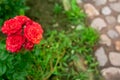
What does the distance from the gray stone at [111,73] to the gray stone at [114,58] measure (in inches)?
3.5

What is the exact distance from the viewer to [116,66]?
149 inches

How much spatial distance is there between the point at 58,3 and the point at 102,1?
57 cm

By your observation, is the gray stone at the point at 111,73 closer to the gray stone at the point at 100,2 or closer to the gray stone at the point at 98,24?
the gray stone at the point at 98,24

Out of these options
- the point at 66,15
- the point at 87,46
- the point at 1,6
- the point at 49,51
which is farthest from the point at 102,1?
the point at 1,6

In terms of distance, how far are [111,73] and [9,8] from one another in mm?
1271

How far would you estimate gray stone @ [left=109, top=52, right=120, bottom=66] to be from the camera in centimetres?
381

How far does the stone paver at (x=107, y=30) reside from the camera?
375 centimetres

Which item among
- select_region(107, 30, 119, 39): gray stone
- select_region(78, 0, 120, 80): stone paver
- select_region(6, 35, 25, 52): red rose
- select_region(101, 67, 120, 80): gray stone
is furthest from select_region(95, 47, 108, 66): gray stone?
select_region(6, 35, 25, 52): red rose

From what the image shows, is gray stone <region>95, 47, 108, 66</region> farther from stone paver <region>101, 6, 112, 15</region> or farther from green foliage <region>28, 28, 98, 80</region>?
stone paver <region>101, 6, 112, 15</region>

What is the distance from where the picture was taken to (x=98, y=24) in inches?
164

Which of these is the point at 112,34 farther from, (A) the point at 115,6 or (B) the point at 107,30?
(A) the point at 115,6

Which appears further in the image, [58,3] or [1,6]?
[58,3]

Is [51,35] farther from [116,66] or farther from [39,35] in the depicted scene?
[39,35]

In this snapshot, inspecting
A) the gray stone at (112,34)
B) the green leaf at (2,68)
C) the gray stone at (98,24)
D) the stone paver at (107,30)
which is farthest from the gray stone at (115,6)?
the green leaf at (2,68)
